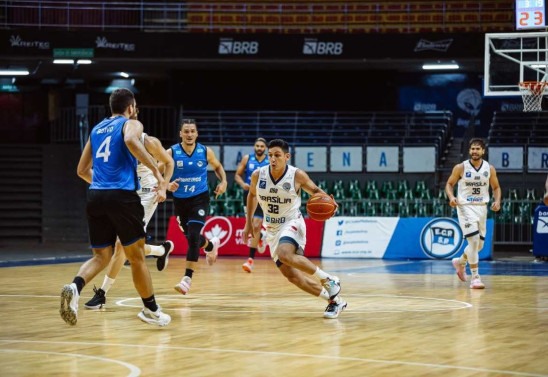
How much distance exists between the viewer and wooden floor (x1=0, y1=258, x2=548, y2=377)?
7.23 metres

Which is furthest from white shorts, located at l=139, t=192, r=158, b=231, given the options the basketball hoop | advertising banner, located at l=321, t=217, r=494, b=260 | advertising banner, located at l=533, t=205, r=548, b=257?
advertising banner, located at l=533, t=205, r=548, b=257

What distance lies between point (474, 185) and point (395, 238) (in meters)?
7.58

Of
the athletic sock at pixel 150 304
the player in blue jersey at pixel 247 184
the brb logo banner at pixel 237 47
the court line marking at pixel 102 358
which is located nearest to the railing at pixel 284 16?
the brb logo banner at pixel 237 47

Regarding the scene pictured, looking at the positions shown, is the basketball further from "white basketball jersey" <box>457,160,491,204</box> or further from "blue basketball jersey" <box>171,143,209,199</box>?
"white basketball jersey" <box>457,160,491,204</box>

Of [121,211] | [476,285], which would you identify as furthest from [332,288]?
[476,285]

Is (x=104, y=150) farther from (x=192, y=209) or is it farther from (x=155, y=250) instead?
(x=192, y=209)

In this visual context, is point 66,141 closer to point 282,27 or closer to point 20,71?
point 20,71

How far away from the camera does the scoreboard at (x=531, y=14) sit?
64.1ft

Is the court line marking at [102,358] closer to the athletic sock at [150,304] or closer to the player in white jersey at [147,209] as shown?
the athletic sock at [150,304]

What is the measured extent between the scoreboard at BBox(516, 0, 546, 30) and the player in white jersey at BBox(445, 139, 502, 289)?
512cm

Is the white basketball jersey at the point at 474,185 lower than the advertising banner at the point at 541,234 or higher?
higher

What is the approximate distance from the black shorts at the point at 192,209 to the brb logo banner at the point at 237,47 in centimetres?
1457

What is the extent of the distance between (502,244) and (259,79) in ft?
35.8

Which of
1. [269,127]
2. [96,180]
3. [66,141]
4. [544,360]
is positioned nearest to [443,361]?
[544,360]
